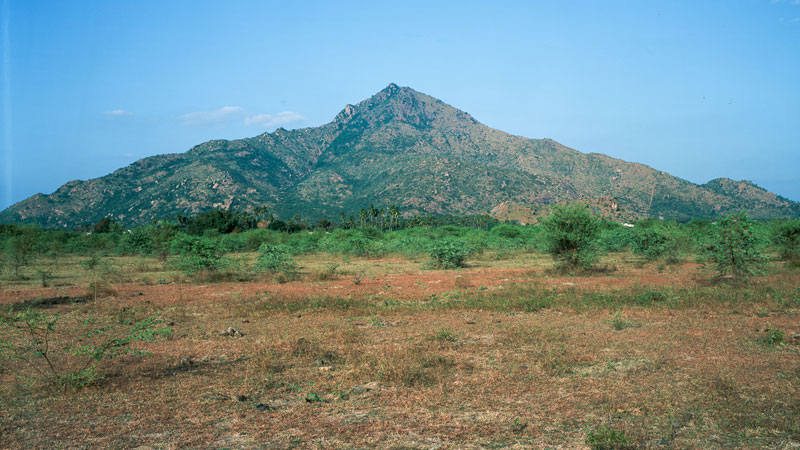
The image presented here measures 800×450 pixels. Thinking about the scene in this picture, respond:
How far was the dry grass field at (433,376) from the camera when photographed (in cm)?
588

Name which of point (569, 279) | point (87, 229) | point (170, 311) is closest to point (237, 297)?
point (170, 311)

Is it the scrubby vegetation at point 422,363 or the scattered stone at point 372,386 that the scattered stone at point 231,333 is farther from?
the scattered stone at point 372,386

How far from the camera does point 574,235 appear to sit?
25.7 metres

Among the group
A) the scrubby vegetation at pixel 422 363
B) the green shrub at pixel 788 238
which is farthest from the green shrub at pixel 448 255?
the green shrub at pixel 788 238

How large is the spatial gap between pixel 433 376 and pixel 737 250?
1682 cm

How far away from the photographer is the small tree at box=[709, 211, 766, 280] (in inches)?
718

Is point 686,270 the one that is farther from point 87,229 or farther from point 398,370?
point 87,229

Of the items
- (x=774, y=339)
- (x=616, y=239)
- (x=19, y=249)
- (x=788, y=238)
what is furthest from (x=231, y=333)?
(x=616, y=239)

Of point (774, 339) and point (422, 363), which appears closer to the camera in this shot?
point (422, 363)

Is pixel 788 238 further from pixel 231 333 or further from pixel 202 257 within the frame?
pixel 202 257

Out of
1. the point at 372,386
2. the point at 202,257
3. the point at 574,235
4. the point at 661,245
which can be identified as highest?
the point at 574,235

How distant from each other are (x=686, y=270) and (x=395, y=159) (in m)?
162

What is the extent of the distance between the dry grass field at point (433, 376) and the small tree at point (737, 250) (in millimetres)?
2239

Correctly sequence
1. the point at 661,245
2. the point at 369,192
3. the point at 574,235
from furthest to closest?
the point at 369,192
the point at 661,245
the point at 574,235
